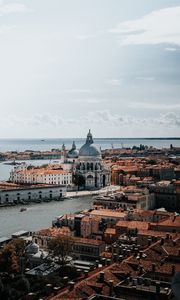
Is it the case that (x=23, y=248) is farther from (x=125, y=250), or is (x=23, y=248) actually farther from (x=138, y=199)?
(x=138, y=199)

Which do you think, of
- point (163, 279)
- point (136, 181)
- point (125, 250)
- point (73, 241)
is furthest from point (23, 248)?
point (136, 181)

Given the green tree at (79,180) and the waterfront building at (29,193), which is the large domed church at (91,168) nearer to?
the green tree at (79,180)

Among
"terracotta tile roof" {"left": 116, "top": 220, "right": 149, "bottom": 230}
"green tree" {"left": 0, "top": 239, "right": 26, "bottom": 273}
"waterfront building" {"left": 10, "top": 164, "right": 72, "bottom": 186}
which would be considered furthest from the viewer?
"waterfront building" {"left": 10, "top": 164, "right": 72, "bottom": 186}

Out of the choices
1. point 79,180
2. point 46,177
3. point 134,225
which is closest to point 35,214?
point 134,225

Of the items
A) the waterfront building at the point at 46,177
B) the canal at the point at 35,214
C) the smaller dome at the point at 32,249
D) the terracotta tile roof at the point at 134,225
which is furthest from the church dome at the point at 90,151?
the smaller dome at the point at 32,249

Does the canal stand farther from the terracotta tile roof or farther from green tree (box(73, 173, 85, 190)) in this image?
green tree (box(73, 173, 85, 190))

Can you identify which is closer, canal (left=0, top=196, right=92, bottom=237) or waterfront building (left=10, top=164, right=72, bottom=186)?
canal (left=0, top=196, right=92, bottom=237)

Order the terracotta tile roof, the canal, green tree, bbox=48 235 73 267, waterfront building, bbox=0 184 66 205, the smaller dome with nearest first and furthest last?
green tree, bbox=48 235 73 267 → the smaller dome → the terracotta tile roof → the canal → waterfront building, bbox=0 184 66 205

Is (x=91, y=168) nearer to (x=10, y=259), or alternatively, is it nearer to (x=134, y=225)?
(x=134, y=225)

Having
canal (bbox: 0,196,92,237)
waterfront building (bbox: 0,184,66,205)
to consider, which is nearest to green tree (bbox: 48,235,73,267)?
canal (bbox: 0,196,92,237)
